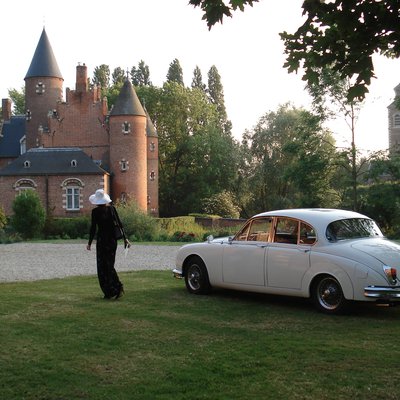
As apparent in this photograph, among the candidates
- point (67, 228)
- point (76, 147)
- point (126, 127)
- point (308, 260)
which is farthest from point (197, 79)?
point (308, 260)

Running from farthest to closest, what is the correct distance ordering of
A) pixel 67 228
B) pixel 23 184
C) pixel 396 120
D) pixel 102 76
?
1. pixel 102 76
2. pixel 396 120
3. pixel 23 184
4. pixel 67 228

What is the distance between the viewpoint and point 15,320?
332 inches

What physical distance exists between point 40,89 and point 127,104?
9.34 meters

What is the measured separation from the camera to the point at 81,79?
177 ft

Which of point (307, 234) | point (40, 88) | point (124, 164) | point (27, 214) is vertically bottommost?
point (307, 234)

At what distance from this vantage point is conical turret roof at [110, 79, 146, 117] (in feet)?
172

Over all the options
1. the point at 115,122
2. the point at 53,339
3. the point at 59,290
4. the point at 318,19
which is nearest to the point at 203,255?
the point at 59,290

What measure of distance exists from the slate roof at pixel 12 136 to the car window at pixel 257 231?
52.9 m

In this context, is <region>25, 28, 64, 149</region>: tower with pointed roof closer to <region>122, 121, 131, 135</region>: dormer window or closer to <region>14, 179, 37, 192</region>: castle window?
<region>14, 179, 37, 192</region>: castle window

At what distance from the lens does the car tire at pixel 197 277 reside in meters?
10.8

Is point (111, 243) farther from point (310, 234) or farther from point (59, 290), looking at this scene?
point (310, 234)

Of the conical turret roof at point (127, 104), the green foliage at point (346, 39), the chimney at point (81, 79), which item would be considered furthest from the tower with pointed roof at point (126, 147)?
the green foliage at point (346, 39)

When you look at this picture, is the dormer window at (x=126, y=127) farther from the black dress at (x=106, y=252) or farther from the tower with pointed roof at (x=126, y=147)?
the black dress at (x=106, y=252)

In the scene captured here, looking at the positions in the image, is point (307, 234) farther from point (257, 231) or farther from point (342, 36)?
A: point (342, 36)
